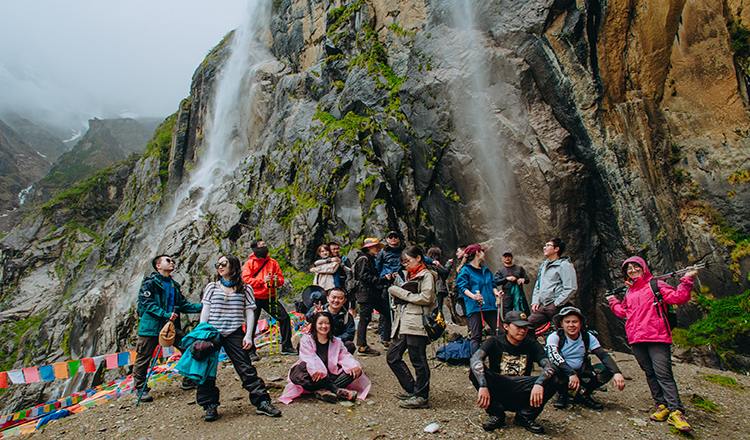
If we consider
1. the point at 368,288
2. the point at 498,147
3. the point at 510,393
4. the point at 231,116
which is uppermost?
the point at 231,116

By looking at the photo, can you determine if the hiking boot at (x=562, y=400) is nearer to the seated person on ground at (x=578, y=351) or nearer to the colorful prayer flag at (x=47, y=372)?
the seated person on ground at (x=578, y=351)

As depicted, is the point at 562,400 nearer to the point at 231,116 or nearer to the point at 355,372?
the point at 355,372

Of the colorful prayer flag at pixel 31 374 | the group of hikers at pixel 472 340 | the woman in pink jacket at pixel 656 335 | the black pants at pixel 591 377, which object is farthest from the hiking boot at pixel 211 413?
the woman in pink jacket at pixel 656 335

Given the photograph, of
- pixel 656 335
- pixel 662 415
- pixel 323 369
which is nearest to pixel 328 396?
pixel 323 369

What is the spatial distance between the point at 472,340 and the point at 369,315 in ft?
5.80

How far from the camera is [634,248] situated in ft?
28.0

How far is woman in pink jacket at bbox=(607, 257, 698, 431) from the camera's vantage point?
375cm

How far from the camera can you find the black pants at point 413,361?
13.4 ft

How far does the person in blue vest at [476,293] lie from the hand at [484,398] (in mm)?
1994

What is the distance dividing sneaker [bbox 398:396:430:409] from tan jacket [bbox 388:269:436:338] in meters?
0.72

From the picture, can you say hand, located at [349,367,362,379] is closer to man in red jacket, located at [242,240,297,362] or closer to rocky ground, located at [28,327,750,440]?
rocky ground, located at [28,327,750,440]

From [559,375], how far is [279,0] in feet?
91.0

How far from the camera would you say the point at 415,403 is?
411cm

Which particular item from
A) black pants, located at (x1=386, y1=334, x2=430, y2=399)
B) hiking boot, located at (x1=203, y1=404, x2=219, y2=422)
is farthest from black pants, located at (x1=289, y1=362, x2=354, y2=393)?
hiking boot, located at (x1=203, y1=404, x2=219, y2=422)
